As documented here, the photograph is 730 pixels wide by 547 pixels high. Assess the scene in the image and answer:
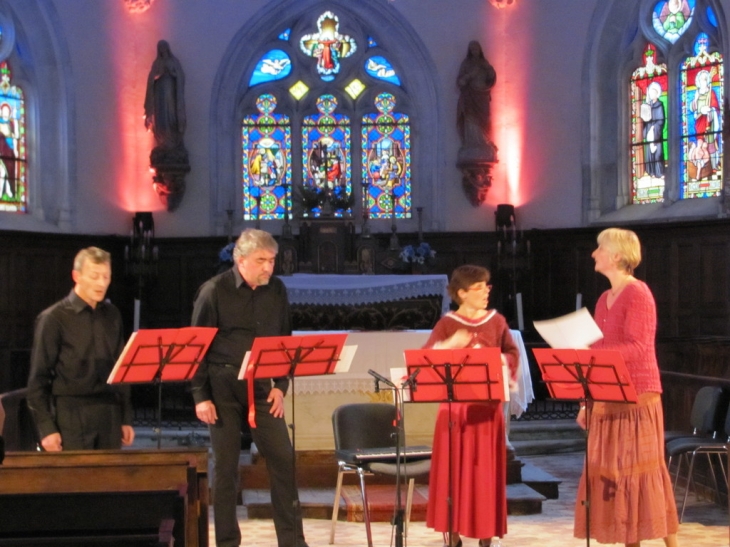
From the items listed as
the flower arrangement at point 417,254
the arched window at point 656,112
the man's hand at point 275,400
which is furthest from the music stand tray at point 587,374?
the arched window at point 656,112

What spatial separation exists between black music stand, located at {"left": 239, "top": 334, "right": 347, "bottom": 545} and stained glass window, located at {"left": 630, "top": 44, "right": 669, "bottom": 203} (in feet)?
31.8

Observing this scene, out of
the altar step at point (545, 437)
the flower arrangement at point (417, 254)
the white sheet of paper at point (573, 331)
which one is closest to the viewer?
the white sheet of paper at point (573, 331)

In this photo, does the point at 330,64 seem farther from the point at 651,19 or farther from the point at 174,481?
the point at 174,481

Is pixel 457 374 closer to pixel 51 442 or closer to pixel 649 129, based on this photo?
pixel 51 442

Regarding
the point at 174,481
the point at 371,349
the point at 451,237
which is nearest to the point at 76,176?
the point at 451,237

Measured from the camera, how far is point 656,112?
14820mm

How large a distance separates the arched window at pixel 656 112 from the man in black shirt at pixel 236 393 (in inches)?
350

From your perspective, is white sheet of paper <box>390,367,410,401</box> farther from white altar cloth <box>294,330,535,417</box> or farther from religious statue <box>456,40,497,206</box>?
religious statue <box>456,40,497,206</box>

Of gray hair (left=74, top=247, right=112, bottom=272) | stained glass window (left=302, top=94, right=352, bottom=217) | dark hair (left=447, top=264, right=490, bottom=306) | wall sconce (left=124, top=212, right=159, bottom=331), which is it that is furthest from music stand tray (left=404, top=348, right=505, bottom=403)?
stained glass window (left=302, top=94, right=352, bottom=217)

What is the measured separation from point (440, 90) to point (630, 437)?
1044 centimetres

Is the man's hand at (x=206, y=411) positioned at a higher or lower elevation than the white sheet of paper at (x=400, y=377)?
lower

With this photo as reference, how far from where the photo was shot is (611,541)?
557 centimetres

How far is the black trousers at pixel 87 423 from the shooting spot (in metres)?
5.79

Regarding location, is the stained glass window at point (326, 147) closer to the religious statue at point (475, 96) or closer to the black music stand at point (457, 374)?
the religious statue at point (475, 96)
